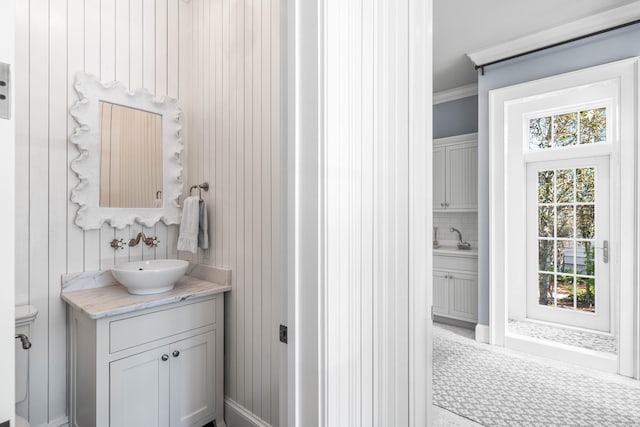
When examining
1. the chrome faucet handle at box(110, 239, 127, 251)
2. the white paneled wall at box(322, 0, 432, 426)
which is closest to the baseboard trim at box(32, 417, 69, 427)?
the chrome faucet handle at box(110, 239, 127, 251)

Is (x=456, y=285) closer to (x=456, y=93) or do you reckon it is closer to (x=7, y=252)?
(x=456, y=93)

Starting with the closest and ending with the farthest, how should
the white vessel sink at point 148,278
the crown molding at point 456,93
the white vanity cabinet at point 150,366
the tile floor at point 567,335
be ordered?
the white vanity cabinet at point 150,366, the white vessel sink at point 148,278, the tile floor at point 567,335, the crown molding at point 456,93

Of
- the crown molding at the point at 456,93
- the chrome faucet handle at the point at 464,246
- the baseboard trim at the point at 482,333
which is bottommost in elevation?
the baseboard trim at the point at 482,333

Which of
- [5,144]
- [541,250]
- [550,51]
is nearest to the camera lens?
[5,144]

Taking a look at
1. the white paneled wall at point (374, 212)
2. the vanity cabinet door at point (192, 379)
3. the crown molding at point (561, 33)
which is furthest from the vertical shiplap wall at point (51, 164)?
the crown molding at point (561, 33)

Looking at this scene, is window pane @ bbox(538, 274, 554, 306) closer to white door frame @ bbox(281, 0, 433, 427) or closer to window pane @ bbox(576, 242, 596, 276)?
window pane @ bbox(576, 242, 596, 276)

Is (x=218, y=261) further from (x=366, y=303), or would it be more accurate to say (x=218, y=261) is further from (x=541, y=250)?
(x=541, y=250)

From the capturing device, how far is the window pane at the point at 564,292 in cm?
324

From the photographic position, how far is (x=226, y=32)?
2012mm

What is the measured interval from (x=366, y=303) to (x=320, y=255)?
0.27 meters

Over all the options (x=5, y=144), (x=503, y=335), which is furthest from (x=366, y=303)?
(x=503, y=335)

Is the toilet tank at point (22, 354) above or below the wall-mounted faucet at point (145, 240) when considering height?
below

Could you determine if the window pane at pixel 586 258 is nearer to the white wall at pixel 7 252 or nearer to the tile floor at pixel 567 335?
the tile floor at pixel 567 335

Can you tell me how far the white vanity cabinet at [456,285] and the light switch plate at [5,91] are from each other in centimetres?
370
